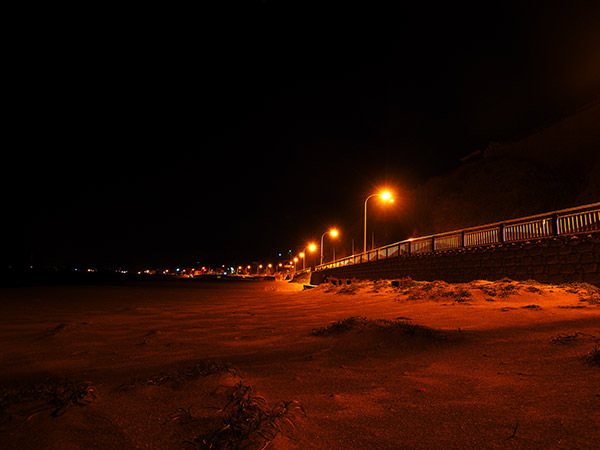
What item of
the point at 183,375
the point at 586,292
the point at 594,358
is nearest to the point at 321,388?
the point at 183,375

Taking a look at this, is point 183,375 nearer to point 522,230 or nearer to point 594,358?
point 594,358

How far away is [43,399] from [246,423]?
151 centimetres

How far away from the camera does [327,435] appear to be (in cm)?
187

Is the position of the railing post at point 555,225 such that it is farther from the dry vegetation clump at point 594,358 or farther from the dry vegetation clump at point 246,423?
the dry vegetation clump at point 246,423

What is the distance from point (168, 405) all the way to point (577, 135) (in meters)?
45.1

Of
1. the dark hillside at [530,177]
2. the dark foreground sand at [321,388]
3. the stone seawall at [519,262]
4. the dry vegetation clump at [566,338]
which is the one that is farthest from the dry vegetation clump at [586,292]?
the dark hillside at [530,177]

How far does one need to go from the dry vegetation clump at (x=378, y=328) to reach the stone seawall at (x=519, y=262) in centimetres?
759

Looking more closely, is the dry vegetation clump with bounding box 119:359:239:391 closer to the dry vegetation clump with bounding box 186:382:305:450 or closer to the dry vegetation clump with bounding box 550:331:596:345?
the dry vegetation clump with bounding box 186:382:305:450

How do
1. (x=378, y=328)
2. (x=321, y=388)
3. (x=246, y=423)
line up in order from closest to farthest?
1. (x=246, y=423)
2. (x=321, y=388)
3. (x=378, y=328)

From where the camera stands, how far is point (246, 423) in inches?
73.3

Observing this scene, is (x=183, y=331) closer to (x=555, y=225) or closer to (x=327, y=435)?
(x=327, y=435)

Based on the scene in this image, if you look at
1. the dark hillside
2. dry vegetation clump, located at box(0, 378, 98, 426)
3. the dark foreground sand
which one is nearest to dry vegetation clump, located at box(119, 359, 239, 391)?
the dark foreground sand

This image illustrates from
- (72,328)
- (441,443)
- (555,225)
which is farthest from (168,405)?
(555,225)

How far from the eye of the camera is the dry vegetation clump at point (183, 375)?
8.59 ft
